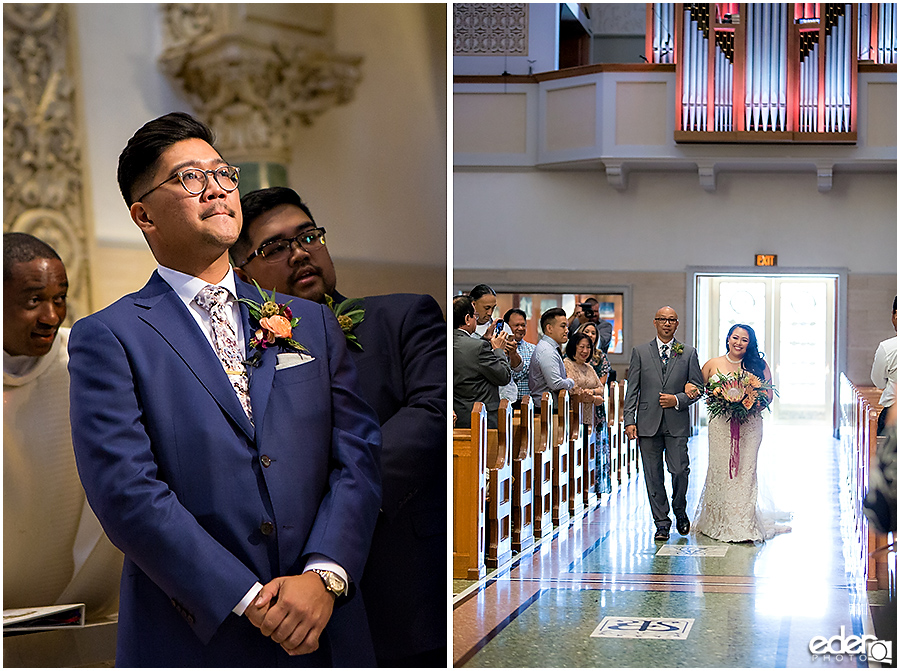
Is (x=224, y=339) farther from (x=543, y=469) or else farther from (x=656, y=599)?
(x=543, y=469)

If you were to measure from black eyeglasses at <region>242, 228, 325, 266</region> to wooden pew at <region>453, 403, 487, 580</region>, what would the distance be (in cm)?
240

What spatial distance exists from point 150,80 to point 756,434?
4920 millimetres

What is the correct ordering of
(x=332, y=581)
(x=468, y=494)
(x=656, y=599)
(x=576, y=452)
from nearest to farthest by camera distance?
(x=332, y=581) → (x=656, y=599) → (x=468, y=494) → (x=576, y=452)

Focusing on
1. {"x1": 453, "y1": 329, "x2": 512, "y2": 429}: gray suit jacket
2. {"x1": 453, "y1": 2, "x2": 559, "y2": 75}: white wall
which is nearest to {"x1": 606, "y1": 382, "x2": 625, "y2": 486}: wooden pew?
{"x1": 453, "y1": 329, "x2": 512, "y2": 429}: gray suit jacket

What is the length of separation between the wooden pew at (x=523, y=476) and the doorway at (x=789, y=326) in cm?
460

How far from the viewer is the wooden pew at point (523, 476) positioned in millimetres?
6641

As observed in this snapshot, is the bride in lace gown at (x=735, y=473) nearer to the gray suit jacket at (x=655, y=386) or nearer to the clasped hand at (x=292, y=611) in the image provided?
the gray suit jacket at (x=655, y=386)

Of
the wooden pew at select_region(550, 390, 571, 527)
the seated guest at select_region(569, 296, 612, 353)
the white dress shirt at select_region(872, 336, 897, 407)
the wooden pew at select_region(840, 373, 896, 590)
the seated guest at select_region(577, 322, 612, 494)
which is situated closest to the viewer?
the wooden pew at select_region(840, 373, 896, 590)

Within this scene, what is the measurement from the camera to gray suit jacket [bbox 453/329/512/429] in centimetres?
666

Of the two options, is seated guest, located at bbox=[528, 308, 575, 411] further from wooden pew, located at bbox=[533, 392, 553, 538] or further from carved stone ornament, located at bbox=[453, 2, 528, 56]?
carved stone ornament, located at bbox=[453, 2, 528, 56]

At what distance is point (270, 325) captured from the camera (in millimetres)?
3477

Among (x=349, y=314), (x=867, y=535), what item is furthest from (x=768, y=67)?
(x=349, y=314)

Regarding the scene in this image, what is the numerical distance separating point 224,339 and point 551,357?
465 centimetres

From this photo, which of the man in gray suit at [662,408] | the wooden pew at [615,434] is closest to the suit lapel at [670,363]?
the man in gray suit at [662,408]
